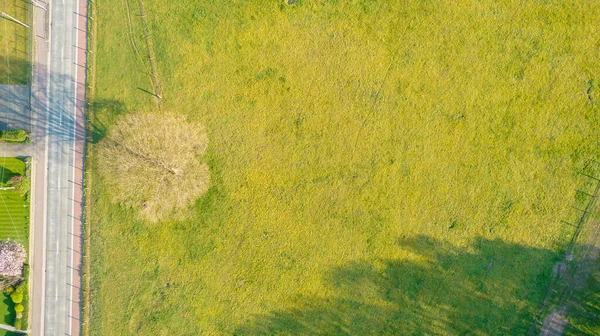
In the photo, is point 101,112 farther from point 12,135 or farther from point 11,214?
point 11,214

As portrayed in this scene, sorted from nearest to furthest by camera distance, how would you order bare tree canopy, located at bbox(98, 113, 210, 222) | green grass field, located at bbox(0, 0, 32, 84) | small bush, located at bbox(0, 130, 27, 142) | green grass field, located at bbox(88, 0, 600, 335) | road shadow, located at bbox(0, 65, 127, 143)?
bare tree canopy, located at bbox(98, 113, 210, 222) < small bush, located at bbox(0, 130, 27, 142) < green grass field, located at bbox(88, 0, 600, 335) < road shadow, located at bbox(0, 65, 127, 143) < green grass field, located at bbox(0, 0, 32, 84)

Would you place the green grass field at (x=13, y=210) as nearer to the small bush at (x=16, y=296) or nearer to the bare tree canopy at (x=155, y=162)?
the small bush at (x=16, y=296)

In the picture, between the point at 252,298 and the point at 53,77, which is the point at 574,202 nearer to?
the point at 252,298

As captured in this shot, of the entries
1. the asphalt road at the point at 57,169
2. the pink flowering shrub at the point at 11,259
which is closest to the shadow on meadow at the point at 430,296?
the asphalt road at the point at 57,169

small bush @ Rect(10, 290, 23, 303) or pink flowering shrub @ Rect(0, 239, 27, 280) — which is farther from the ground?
pink flowering shrub @ Rect(0, 239, 27, 280)

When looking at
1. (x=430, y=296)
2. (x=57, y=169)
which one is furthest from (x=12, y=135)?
(x=430, y=296)

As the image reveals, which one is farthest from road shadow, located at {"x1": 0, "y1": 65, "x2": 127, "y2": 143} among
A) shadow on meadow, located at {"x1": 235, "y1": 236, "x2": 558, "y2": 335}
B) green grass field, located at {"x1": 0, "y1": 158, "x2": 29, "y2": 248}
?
shadow on meadow, located at {"x1": 235, "y1": 236, "x2": 558, "y2": 335}

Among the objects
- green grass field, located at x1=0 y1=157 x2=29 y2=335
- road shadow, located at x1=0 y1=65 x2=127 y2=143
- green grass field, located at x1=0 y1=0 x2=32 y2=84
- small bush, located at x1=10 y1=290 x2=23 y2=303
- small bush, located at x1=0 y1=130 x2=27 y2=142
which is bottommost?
small bush, located at x1=10 y1=290 x2=23 y2=303

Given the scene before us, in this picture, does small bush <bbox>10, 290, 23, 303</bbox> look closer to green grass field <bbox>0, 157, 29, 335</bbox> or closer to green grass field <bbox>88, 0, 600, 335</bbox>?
green grass field <bbox>0, 157, 29, 335</bbox>
